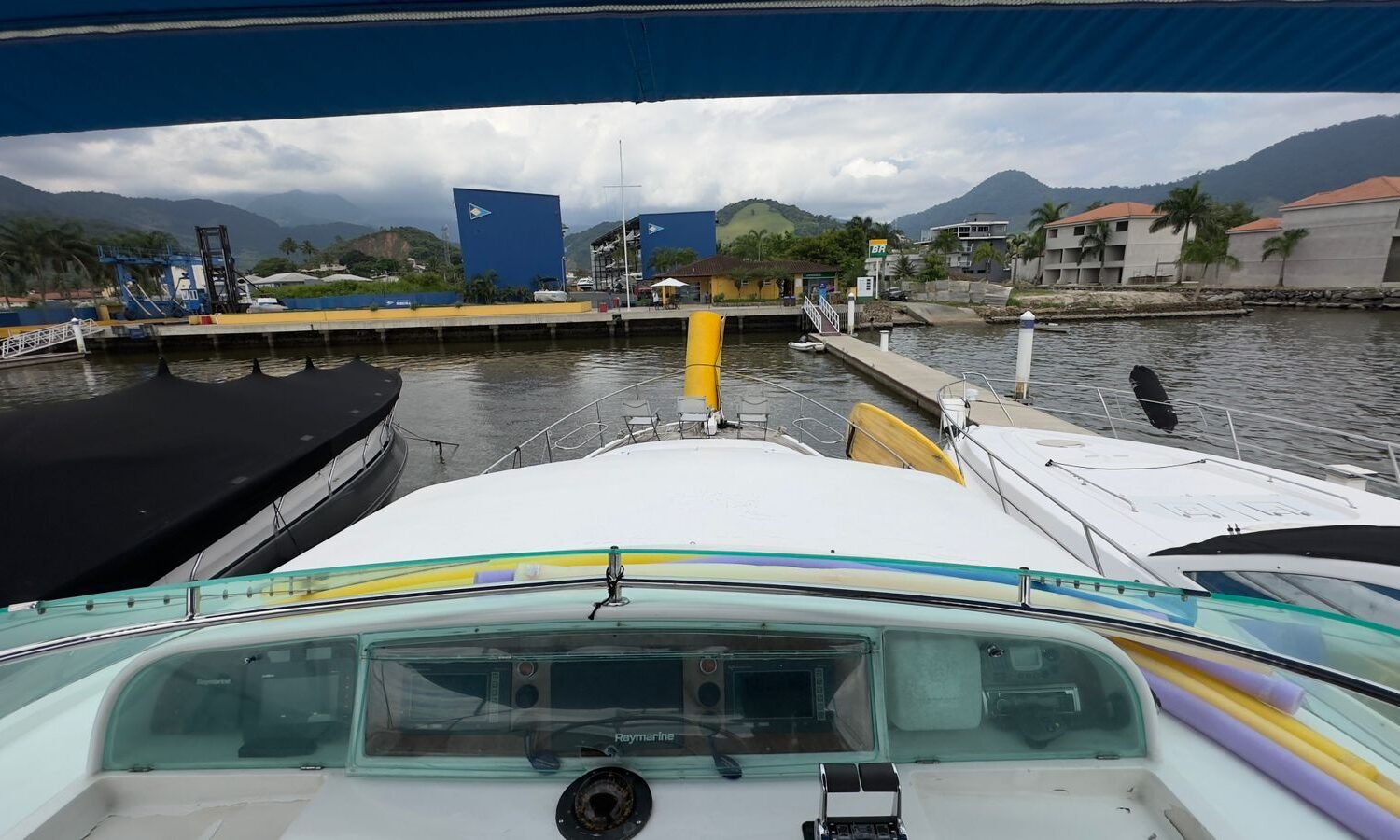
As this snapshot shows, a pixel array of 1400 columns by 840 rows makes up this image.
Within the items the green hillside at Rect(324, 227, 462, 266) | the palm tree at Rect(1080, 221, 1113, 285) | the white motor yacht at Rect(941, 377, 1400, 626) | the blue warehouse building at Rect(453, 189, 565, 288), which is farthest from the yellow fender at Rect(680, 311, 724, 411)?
the green hillside at Rect(324, 227, 462, 266)

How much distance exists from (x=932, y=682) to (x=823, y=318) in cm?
2866

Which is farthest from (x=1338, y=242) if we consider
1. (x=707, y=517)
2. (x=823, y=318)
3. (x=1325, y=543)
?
(x=707, y=517)

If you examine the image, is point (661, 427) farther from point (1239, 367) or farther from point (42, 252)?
point (42, 252)

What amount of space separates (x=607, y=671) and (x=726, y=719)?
0.37m

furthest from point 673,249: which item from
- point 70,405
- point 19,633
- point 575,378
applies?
point 19,633

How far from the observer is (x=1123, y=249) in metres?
56.8

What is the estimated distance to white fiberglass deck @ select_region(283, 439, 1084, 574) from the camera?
2350 mm

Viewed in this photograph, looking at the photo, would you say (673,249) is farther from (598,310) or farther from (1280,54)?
(1280,54)

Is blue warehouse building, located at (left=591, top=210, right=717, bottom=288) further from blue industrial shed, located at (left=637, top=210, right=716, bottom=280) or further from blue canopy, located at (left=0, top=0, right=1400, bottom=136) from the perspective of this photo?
blue canopy, located at (left=0, top=0, right=1400, bottom=136)

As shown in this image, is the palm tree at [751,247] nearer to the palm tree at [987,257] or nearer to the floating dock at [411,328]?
the palm tree at [987,257]

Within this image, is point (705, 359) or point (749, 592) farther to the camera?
point (705, 359)

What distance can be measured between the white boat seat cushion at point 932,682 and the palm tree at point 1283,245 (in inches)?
2698

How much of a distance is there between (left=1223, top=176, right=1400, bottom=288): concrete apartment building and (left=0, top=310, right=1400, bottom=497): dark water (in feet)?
48.0

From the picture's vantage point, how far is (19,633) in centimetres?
176
